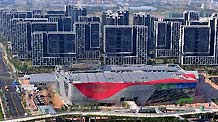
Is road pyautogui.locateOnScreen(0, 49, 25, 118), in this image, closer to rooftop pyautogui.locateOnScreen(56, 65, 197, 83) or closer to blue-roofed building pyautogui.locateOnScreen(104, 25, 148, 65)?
rooftop pyautogui.locateOnScreen(56, 65, 197, 83)

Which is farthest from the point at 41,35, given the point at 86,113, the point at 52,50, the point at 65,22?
the point at 86,113

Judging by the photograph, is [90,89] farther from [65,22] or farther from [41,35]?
[65,22]

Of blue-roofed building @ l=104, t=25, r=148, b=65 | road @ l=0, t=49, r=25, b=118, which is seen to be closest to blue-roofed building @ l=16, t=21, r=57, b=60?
road @ l=0, t=49, r=25, b=118

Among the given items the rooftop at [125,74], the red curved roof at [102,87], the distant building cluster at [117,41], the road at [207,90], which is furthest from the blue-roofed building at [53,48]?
the road at [207,90]

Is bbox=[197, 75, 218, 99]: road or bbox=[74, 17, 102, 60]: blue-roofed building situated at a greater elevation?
bbox=[74, 17, 102, 60]: blue-roofed building

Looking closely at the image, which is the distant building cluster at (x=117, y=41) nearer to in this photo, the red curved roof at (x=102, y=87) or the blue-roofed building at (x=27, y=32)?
the blue-roofed building at (x=27, y=32)

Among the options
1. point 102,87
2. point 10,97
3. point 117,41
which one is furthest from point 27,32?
point 102,87
